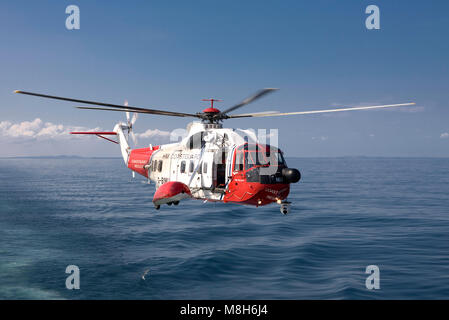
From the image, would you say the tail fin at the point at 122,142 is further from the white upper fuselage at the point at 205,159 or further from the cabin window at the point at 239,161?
the cabin window at the point at 239,161

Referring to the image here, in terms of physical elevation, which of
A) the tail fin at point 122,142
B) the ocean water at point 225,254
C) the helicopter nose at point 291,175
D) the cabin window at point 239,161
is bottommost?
the ocean water at point 225,254

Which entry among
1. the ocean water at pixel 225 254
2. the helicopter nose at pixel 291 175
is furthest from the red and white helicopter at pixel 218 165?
the ocean water at pixel 225 254

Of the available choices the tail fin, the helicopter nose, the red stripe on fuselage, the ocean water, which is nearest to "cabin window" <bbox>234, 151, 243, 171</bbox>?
the helicopter nose

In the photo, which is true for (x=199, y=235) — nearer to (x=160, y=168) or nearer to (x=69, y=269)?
(x=160, y=168)

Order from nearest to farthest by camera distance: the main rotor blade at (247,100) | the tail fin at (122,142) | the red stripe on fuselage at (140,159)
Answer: the main rotor blade at (247,100)
the red stripe on fuselage at (140,159)
the tail fin at (122,142)

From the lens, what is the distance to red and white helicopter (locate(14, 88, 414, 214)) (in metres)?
15.2

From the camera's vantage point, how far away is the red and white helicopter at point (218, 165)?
15.2 metres

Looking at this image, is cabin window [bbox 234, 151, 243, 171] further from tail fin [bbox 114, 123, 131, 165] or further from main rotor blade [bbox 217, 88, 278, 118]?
tail fin [bbox 114, 123, 131, 165]

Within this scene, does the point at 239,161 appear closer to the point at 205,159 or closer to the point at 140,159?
the point at 205,159

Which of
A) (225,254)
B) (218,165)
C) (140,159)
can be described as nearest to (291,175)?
(218,165)

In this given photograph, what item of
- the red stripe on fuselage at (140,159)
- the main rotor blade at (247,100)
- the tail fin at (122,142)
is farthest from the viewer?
the tail fin at (122,142)

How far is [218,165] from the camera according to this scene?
1755 centimetres

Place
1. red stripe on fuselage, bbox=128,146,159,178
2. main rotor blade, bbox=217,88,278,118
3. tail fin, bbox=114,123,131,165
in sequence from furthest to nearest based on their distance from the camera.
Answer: tail fin, bbox=114,123,131,165 → red stripe on fuselage, bbox=128,146,159,178 → main rotor blade, bbox=217,88,278,118

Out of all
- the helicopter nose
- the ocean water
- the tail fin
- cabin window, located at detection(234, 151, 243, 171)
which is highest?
the tail fin
